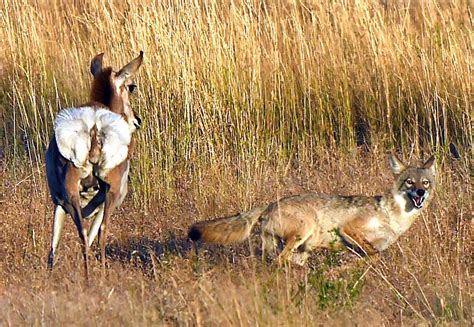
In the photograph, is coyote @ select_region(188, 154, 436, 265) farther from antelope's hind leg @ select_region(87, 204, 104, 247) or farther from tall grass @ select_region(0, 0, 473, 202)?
tall grass @ select_region(0, 0, 473, 202)

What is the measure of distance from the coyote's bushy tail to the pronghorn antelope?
705 mm

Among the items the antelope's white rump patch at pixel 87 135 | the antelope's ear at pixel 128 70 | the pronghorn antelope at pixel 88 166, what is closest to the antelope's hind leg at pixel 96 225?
A: the pronghorn antelope at pixel 88 166

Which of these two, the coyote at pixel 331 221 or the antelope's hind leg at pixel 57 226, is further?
the antelope's hind leg at pixel 57 226

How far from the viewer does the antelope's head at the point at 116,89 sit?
→ 8344 millimetres

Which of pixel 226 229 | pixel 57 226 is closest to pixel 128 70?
pixel 57 226

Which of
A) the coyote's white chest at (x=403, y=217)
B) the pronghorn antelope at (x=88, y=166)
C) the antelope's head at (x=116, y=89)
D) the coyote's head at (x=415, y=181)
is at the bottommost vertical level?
the coyote's white chest at (x=403, y=217)

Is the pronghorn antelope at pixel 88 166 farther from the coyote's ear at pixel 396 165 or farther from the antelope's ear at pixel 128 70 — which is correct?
the coyote's ear at pixel 396 165

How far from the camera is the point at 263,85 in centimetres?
1116

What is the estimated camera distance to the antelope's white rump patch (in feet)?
23.8

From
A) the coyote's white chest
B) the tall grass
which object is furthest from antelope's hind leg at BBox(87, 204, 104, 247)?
the coyote's white chest

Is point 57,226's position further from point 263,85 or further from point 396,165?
point 263,85

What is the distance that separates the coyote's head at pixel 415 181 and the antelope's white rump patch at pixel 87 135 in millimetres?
2201

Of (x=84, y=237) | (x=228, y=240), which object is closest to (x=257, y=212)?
(x=228, y=240)

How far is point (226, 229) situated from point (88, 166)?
107 cm
